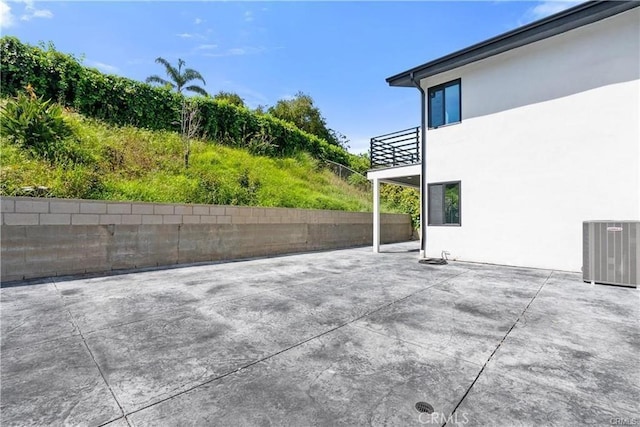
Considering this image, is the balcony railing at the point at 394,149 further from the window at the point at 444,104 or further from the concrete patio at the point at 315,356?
the concrete patio at the point at 315,356

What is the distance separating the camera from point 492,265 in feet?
24.0

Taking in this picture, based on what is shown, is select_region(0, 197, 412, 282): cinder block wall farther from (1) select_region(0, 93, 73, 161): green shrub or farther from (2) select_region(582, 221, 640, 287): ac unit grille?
(2) select_region(582, 221, 640, 287): ac unit grille

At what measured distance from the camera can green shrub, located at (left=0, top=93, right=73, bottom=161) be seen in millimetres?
6469

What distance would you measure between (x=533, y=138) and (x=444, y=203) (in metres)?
2.59

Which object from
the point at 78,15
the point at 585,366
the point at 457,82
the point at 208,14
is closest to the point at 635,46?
the point at 457,82

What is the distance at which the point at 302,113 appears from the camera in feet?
69.1

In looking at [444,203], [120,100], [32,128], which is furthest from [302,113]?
[32,128]

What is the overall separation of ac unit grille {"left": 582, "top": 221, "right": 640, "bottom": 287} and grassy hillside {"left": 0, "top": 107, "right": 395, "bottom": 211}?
779 centimetres

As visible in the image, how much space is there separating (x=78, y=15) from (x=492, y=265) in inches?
451

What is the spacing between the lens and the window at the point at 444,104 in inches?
322

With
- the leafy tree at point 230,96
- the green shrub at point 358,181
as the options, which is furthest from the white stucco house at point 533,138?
the leafy tree at point 230,96

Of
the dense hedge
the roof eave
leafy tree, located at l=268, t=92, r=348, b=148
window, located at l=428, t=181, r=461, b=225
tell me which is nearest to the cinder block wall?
window, located at l=428, t=181, r=461, b=225

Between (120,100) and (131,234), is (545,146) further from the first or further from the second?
(120,100)

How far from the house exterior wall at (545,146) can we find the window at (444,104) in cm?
20
